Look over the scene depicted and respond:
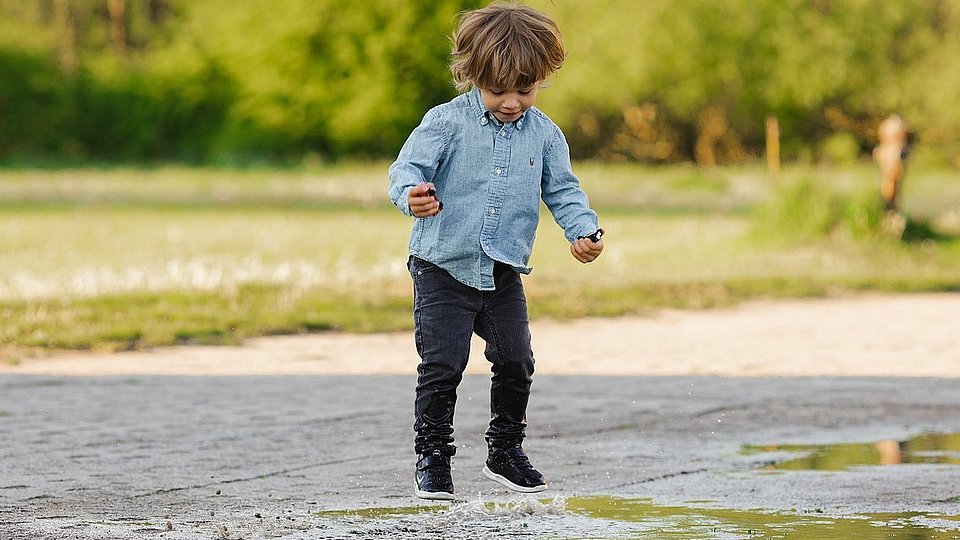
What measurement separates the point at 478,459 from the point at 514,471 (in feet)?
3.09

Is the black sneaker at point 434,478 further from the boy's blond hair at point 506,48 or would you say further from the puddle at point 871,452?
the puddle at point 871,452

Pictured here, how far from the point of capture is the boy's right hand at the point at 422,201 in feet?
15.6

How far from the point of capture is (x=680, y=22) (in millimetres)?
44531

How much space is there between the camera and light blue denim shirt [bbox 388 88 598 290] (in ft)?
16.8

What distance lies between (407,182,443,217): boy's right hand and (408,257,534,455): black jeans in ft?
1.49

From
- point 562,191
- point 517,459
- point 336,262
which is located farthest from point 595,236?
point 336,262

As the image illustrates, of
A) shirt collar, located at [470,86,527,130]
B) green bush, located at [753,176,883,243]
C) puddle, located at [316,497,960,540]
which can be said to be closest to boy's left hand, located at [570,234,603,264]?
shirt collar, located at [470,86,527,130]

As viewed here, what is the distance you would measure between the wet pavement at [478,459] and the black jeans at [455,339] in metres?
0.28

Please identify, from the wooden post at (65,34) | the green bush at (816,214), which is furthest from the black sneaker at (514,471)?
the wooden post at (65,34)

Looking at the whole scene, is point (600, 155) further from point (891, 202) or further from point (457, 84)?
point (457, 84)

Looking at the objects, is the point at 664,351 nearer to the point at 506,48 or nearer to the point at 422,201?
the point at 506,48

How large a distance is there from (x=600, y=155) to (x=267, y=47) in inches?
433

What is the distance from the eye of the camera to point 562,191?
5.30m

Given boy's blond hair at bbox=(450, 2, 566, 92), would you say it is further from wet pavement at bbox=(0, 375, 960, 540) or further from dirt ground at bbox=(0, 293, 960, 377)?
dirt ground at bbox=(0, 293, 960, 377)
